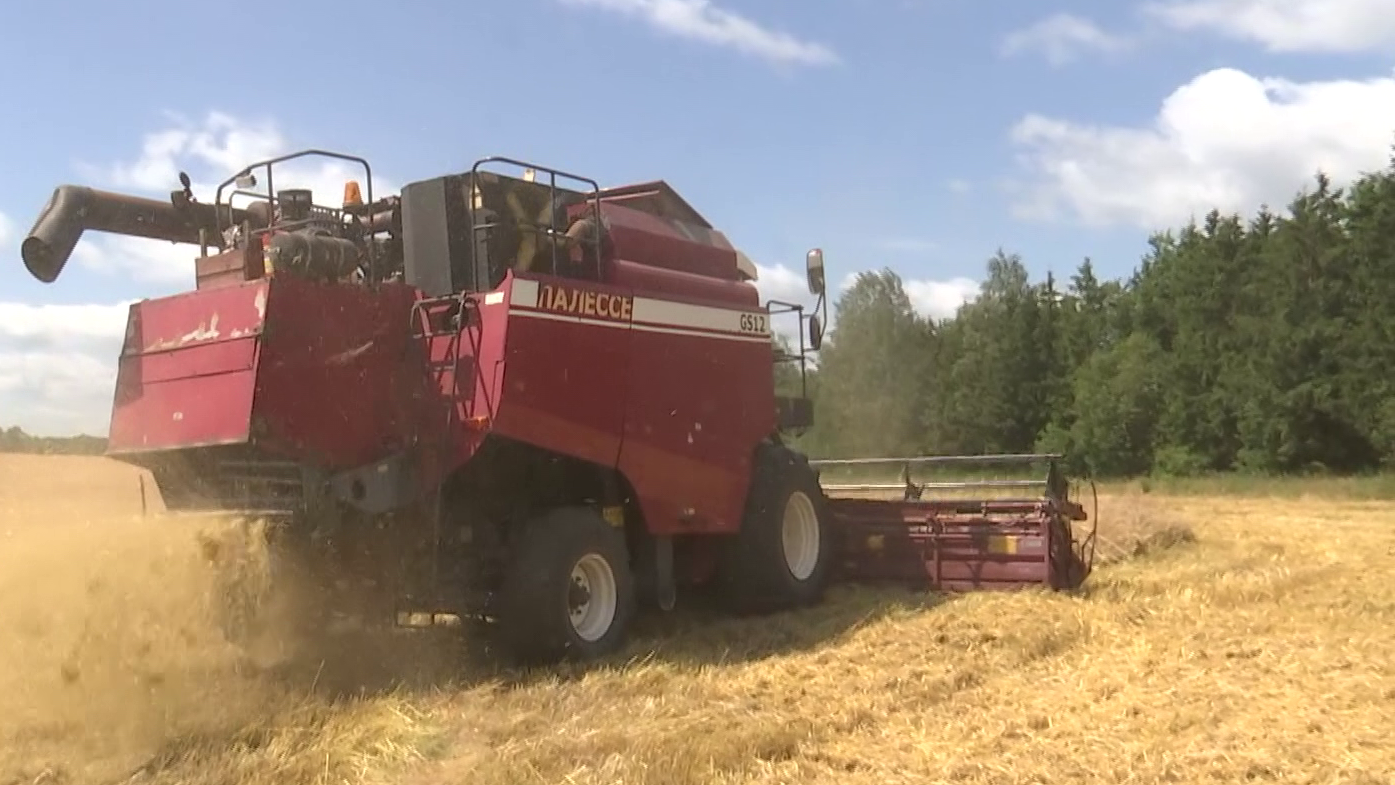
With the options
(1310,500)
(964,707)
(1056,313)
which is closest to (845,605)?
(964,707)

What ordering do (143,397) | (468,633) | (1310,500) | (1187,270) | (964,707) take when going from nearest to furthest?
(964,707), (143,397), (468,633), (1310,500), (1187,270)

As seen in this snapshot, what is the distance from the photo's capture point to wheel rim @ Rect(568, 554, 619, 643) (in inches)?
313

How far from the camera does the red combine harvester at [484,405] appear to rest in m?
6.97

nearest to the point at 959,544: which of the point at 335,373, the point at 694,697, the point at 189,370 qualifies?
the point at 694,697

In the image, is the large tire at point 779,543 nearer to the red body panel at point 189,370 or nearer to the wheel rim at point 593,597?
the wheel rim at point 593,597

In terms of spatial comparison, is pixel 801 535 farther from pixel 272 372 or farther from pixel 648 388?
pixel 272 372

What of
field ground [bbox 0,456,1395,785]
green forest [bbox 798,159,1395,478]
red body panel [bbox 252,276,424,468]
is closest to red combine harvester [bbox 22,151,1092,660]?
red body panel [bbox 252,276,424,468]

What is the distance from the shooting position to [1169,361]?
142 ft

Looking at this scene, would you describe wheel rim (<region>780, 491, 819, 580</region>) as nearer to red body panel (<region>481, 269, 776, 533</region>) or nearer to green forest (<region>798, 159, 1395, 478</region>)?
red body panel (<region>481, 269, 776, 533</region>)

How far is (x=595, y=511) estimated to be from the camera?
27.1 feet

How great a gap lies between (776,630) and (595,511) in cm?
156

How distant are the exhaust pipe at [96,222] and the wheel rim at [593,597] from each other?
3.18 m

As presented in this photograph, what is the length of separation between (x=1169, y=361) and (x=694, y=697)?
40015 mm

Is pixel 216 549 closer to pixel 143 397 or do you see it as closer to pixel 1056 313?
pixel 143 397
